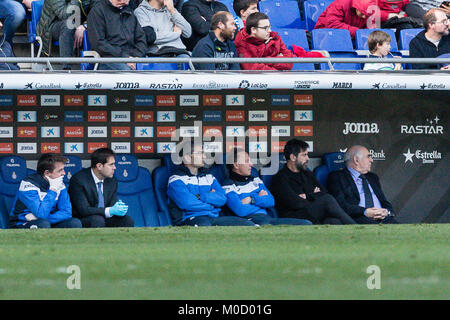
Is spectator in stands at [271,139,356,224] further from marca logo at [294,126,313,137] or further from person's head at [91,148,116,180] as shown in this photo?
person's head at [91,148,116,180]

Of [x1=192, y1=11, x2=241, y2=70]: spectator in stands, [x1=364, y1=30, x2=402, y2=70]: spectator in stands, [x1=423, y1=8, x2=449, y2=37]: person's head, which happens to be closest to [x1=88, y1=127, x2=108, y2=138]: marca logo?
[x1=192, y1=11, x2=241, y2=70]: spectator in stands

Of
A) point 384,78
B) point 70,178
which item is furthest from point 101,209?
point 384,78

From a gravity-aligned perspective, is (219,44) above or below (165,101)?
above

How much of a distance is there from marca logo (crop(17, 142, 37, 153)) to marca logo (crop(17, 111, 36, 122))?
0.29 m

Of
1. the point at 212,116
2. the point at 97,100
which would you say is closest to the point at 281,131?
the point at 212,116

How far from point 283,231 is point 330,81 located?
2406mm

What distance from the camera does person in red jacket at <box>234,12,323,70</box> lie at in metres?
10.7

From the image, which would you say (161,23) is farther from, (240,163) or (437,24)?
(437,24)

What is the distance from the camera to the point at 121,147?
11.2m

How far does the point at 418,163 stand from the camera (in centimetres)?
1181

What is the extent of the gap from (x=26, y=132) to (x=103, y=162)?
1.35 metres
